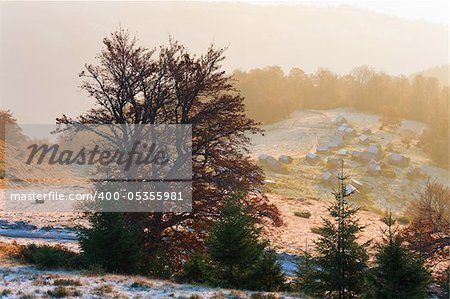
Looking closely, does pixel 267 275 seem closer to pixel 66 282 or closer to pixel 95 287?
pixel 95 287

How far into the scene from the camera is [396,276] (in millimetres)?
13820

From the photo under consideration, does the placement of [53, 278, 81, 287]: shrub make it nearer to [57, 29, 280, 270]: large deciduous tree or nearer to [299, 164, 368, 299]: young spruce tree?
[57, 29, 280, 270]: large deciduous tree

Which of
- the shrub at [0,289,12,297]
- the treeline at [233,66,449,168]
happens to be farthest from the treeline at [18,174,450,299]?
the treeline at [233,66,449,168]

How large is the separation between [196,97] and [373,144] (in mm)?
53108

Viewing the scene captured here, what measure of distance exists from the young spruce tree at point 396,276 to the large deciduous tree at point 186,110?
5615 mm

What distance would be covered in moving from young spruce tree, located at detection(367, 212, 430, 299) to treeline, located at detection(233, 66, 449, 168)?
7335 cm

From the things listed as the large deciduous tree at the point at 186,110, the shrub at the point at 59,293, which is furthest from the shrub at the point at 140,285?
the large deciduous tree at the point at 186,110

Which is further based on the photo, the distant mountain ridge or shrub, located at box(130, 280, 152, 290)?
the distant mountain ridge

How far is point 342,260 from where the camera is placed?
51.2 feet

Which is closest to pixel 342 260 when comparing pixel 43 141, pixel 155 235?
pixel 155 235

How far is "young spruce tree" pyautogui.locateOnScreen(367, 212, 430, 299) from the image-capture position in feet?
44.5

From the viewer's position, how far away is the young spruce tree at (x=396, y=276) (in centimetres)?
1356

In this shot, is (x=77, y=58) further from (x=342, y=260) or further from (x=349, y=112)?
(x=342, y=260)

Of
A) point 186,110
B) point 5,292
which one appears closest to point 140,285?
point 5,292
